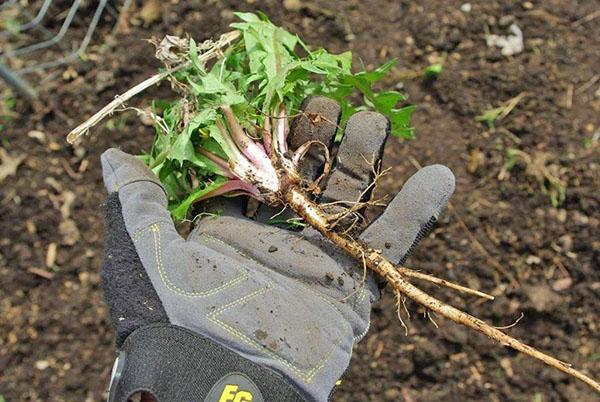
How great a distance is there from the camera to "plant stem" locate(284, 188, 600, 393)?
2312mm

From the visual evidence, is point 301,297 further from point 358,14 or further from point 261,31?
point 358,14

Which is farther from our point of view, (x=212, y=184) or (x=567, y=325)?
(x=567, y=325)

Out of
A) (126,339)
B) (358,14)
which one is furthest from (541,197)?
(126,339)

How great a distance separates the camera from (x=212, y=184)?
2.38 m

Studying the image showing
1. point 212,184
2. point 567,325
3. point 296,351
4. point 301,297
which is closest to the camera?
point 296,351

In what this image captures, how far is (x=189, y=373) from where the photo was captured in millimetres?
2002

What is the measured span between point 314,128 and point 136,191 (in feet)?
2.42

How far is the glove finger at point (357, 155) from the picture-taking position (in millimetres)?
2332

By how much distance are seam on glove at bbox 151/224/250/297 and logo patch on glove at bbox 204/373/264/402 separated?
297 millimetres

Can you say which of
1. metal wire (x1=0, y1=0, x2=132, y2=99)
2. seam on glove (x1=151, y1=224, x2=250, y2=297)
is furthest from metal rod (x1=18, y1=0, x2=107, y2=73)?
seam on glove (x1=151, y1=224, x2=250, y2=297)

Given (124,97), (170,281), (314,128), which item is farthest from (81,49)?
(170,281)

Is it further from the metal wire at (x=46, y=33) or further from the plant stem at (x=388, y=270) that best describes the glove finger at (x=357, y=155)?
the metal wire at (x=46, y=33)

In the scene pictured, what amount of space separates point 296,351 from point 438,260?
4.07 feet

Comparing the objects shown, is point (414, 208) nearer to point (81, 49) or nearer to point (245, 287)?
point (245, 287)
